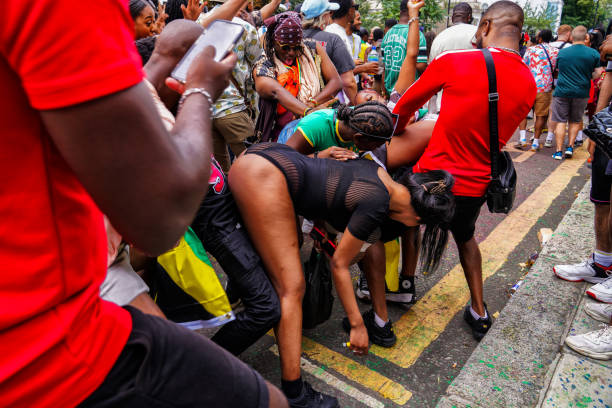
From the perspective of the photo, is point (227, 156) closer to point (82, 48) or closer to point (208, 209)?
point (208, 209)

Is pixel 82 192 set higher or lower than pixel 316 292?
higher

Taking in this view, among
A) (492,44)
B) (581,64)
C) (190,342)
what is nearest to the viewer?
(190,342)

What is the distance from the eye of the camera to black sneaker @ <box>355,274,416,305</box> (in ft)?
10.5

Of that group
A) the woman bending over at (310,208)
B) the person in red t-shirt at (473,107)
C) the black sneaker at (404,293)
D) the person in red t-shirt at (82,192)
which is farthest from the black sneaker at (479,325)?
the person in red t-shirt at (82,192)

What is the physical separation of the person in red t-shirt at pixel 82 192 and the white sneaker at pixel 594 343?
224cm

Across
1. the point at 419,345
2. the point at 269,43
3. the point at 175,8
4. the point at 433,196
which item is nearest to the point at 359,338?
the point at 419,345

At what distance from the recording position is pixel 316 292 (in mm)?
2617

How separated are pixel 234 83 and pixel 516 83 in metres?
2.18

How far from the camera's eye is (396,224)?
2787mm

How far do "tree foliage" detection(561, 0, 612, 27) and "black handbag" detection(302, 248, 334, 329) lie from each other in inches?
1274

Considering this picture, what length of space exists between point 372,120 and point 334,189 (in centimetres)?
53

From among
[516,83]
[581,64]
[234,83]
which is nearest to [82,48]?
[516,83]

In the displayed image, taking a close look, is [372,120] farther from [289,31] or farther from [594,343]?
[594,343]

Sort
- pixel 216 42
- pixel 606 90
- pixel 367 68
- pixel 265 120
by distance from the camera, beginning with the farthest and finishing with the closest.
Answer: pixel 367 68, pixel 606 90, pixel 265 120, pixel 216 42
